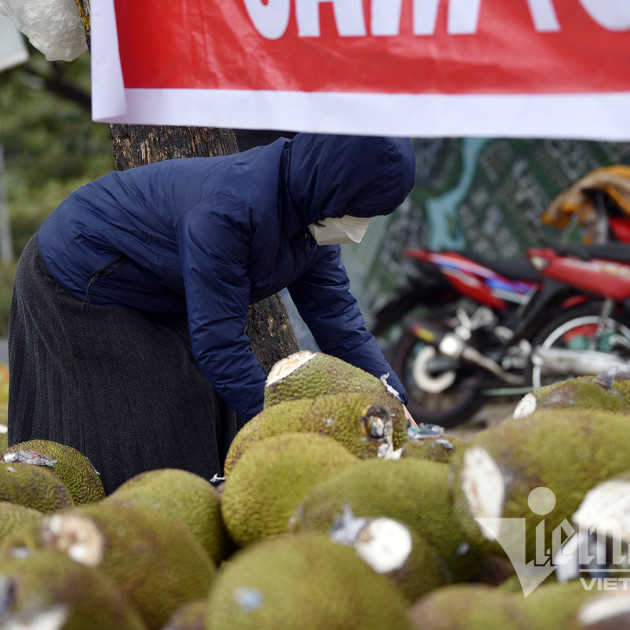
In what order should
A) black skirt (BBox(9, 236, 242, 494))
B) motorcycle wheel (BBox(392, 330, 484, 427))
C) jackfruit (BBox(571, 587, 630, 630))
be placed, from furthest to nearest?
motorcycle wheel (BBox(392, 330, 484, 427)) < black skirt (BBox(9, 236, 242, 494)) < jackfruit (BBox(571, 587, 630, 630))

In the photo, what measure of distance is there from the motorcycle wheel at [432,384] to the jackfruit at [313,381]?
3.24m

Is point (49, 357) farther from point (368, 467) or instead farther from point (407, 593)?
point (407, 593)

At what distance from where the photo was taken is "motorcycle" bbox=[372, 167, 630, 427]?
4.26m

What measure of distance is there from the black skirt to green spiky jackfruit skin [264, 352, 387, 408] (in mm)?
697

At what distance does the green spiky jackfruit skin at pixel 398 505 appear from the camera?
3.13 ft

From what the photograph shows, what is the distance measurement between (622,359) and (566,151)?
71.1 inches

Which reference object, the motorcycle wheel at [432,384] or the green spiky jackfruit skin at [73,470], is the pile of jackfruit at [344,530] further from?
the motorcycle wheel at [432,384]

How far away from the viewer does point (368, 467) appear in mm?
1018

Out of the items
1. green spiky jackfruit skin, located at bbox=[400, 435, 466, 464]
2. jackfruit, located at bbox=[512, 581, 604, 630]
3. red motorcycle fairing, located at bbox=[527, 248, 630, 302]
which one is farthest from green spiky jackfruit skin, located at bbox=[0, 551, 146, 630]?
red motorcycle fairing, located at bbox=[527, 248, 630, 302]

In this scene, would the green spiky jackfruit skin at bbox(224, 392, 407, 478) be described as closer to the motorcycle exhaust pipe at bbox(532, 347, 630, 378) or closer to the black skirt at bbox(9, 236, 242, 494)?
the black skirt at bbox(9, 236, 242, 494)

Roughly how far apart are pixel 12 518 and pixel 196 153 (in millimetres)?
1563

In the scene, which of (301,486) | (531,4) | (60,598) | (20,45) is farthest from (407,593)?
(20,45)

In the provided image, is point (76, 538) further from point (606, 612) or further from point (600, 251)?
point (600, 251)

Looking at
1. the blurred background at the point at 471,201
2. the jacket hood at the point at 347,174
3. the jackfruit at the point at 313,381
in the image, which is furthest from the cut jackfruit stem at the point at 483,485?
the blurred background at the point at 471,201
